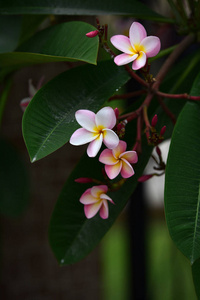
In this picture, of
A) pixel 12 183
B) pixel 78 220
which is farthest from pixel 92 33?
pixel 12 183

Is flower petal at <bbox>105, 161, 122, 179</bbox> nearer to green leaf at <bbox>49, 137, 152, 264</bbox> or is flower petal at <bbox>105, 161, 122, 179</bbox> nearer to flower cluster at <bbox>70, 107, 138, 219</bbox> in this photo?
flower cluster at <bbox>70, 107, 138, 219</bbox>

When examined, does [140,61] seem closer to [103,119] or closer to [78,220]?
[103,119]

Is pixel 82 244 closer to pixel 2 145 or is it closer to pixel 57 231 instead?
pixel 57 231

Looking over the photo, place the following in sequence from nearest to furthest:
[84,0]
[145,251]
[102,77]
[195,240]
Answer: [195,240]
[102,77]
[84,0]
[145,251]

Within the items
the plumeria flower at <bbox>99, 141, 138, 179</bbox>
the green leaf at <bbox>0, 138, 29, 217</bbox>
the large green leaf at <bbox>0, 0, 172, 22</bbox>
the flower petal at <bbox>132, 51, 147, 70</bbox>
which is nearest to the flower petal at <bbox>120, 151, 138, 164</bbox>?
the plumeria flower at <bbox>99, 141, 138, 179</bbox>

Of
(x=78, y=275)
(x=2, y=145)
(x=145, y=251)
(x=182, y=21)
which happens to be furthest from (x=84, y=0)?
(x=78, y=275)

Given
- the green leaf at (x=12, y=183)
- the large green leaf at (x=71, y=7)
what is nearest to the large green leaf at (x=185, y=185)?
the large green leaf at (x=71, y=7)
